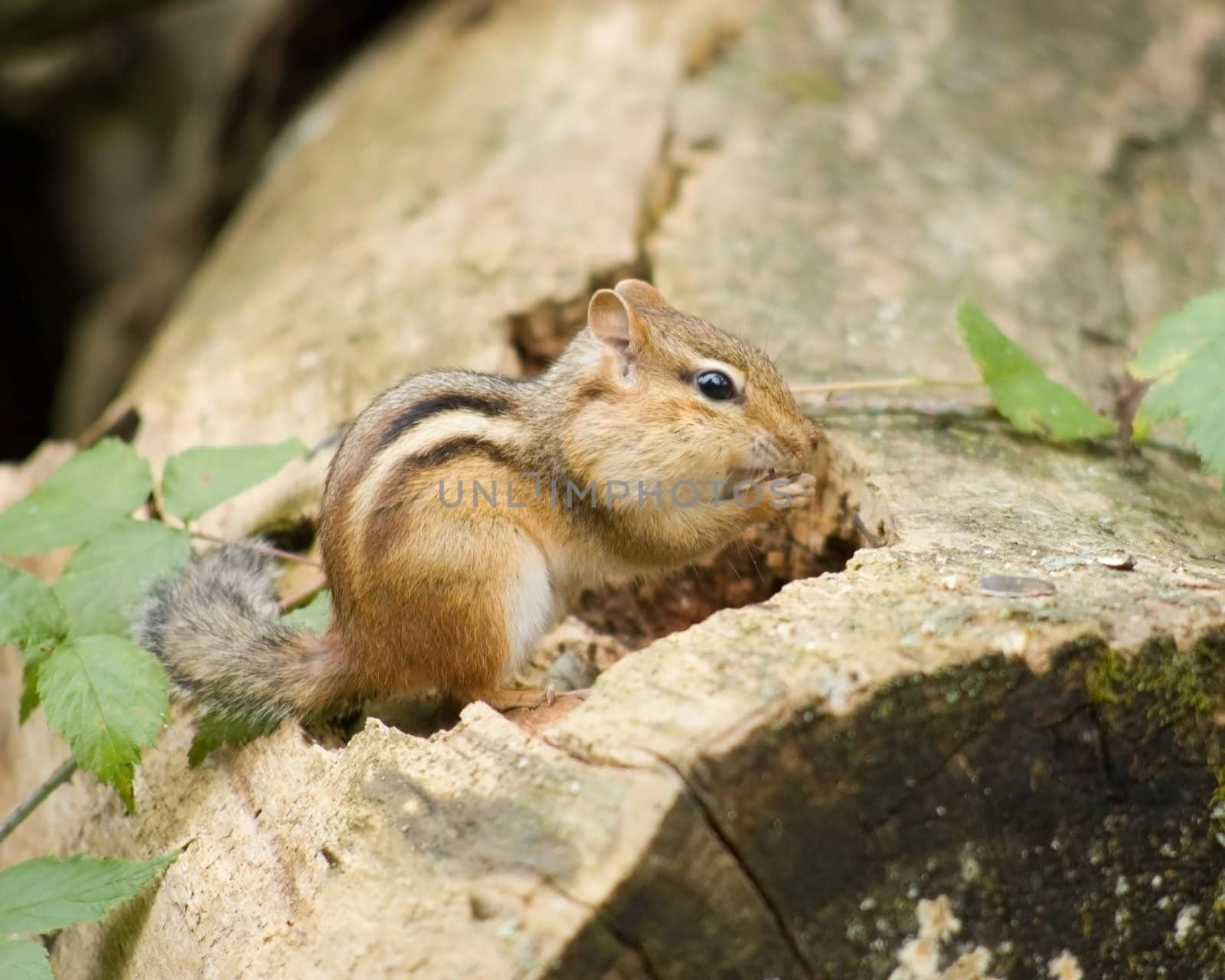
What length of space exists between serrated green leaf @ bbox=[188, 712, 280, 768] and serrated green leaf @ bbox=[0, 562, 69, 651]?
307 millimetres

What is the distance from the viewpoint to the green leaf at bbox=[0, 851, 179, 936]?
2.05 m

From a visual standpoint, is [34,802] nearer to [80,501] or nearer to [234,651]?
[234,651]

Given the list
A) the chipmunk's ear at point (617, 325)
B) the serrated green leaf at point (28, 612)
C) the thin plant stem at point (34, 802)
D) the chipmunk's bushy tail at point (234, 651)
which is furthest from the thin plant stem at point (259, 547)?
the chipmunk's ear at point (617, 325)

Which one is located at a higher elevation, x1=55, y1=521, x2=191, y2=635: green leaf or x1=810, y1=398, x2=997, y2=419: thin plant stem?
x1=810, y1=398, x2=997, y2=419: thin plant stem

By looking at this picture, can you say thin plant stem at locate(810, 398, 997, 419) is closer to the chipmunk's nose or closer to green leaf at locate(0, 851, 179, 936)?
the chipmunk's nose

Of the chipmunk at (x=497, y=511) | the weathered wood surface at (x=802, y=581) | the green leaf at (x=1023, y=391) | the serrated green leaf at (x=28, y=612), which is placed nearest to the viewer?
the weathered wood surface at (x=802, y=581)

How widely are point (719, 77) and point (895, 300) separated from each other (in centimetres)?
134

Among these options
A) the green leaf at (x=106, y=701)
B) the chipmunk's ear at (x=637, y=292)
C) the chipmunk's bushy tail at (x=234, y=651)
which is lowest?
the chipmunk's bushy tail at (x=234, y=651)

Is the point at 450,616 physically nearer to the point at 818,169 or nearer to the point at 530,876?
the point at 530,876

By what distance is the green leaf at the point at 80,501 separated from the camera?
2674 mm

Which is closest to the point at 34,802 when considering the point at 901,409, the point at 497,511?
the point at 497,511

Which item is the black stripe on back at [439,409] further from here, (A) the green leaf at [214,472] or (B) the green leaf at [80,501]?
(B) the green leaf at [80,501]

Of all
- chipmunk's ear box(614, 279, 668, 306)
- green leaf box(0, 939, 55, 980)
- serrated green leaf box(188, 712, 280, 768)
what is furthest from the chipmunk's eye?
green leaf box(0, 939, 55, 980)


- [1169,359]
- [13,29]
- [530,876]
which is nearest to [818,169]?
[1169,359]
